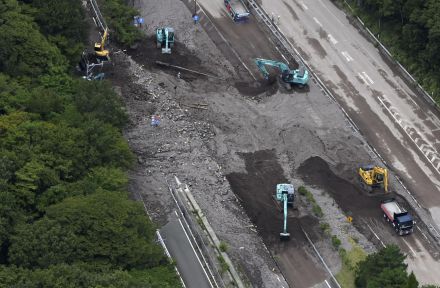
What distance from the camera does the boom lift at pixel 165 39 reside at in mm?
81750

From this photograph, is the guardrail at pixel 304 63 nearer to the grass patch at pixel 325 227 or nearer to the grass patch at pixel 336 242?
the grass patch at pixel 336 242

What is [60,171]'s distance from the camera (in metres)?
60.3

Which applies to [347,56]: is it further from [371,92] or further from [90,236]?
[90,236]

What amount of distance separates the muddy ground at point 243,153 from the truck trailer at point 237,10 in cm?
464

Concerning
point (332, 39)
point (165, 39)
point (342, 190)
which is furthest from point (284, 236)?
point (332, 39)

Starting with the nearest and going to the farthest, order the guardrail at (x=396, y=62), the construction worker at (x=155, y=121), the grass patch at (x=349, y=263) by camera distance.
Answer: the grass patch at (x=349, y=263), the construction worker at (x=155, y=121), the guardrail at (x=396, y=62)

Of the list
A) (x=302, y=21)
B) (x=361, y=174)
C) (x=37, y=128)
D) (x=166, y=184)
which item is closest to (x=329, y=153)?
(x=361, y=174)

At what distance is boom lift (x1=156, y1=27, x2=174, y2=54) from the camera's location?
81.8m

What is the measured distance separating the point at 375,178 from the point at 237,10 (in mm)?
29756

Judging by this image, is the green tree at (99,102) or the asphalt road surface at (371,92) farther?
the asphalt road surface at (371,92)

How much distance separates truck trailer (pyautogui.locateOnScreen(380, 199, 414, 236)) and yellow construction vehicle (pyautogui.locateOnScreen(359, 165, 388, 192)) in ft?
7.95

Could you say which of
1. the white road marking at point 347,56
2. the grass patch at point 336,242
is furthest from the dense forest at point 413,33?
the grass patch at point 336,242

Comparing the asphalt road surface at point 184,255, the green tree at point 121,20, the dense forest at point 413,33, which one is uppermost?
the dense forest at point 413,33

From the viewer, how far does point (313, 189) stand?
222 feet
